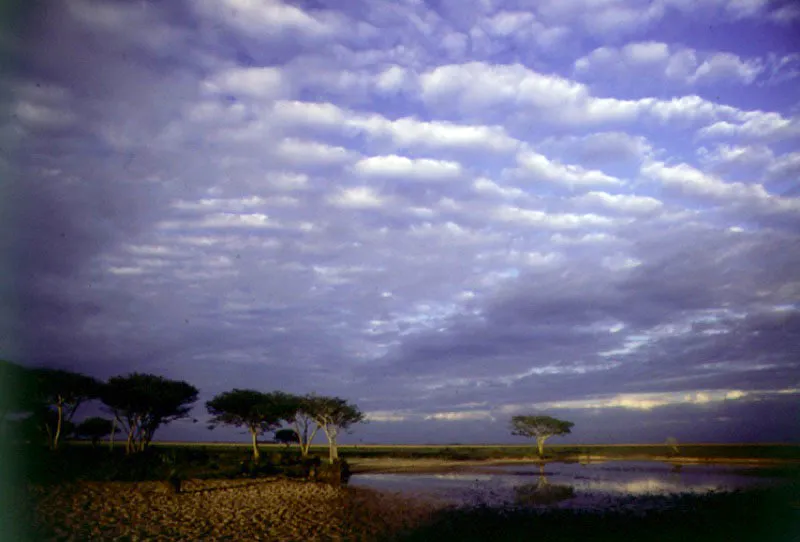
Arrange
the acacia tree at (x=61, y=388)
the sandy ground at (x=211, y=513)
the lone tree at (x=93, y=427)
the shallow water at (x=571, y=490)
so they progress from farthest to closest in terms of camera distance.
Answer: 1. the lone tree at (x=93, y=427)
2. the acacia tree at (x=61, y=388)
3. the shallow water at (x=571, y=490)
4. the sandy ground at (x=211, y=513)

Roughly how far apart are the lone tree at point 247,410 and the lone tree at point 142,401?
6050 millimetres

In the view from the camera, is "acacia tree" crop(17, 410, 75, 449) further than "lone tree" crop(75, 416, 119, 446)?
No

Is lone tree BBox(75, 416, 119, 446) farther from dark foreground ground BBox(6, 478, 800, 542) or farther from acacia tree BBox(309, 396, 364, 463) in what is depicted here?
dark foreground ground BBox(6, 478, 800, 542)

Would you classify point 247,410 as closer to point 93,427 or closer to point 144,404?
point 144,404

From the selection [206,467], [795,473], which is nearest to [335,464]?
[206,467]

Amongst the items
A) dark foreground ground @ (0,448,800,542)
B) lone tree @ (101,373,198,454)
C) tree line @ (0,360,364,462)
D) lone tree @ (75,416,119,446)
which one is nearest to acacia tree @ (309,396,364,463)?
tree line @ (0,360,364,462)

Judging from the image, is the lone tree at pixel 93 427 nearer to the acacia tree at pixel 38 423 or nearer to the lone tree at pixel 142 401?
the acacia tree at pixel 38 423

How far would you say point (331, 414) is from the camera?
57719 mm

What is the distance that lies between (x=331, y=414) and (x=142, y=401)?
20011mm

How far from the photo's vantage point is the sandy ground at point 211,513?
679 inches

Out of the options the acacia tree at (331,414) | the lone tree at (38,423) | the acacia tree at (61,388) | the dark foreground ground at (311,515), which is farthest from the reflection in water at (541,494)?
the lone tree at (38,423)

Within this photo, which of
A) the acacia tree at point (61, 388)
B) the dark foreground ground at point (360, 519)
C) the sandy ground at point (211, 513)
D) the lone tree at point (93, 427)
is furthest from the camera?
the lone tree at point (93, 427)

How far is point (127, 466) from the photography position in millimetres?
29969

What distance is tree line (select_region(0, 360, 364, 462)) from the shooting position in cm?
4434
